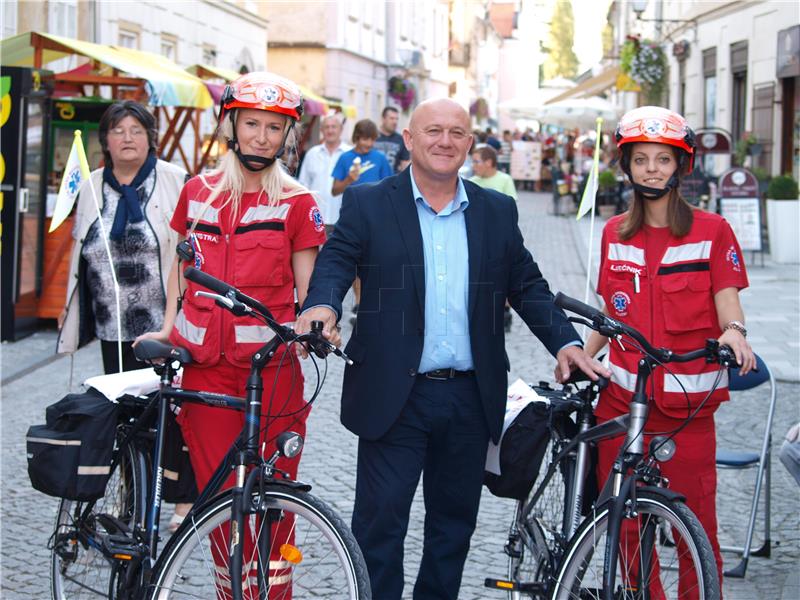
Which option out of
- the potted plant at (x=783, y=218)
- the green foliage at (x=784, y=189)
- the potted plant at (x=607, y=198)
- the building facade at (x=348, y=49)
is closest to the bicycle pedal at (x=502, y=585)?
the potted plant at (x=783, y=218)

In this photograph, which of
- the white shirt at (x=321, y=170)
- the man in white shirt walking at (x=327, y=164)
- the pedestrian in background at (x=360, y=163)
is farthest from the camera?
the white shirt at (x=321, y=170)

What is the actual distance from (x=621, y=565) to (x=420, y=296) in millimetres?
1040

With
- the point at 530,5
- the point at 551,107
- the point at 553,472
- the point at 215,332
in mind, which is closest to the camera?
the point at 215,332

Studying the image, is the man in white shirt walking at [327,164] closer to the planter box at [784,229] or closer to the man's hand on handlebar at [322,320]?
the planter box at [784,229]

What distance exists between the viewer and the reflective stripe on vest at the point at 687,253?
13.4 feet

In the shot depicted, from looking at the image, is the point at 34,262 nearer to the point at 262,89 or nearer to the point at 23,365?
the point at 23,365

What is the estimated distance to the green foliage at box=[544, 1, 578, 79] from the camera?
9406 centimetres

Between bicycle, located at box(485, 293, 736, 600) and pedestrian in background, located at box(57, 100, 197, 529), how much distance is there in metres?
2.33

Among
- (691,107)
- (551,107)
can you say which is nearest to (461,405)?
(691,107)

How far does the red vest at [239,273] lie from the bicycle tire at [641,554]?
1.17 metres

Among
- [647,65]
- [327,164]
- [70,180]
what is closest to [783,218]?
[327,164]

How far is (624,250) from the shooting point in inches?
164

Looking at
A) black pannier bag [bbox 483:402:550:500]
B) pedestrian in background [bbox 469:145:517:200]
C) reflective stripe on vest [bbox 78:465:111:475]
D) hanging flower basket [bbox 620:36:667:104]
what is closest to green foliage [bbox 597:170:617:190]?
hanging flower basket [bbox 620:36:667:104]

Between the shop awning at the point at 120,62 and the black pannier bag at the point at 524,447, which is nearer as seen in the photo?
the black pannier bag at the point at 524,447
